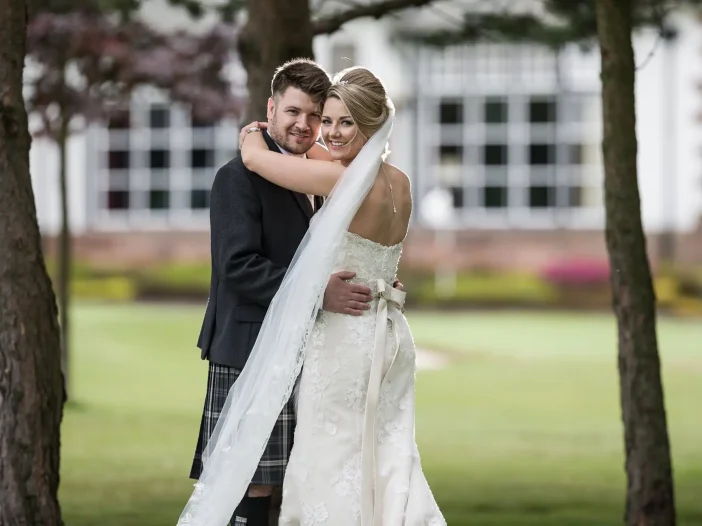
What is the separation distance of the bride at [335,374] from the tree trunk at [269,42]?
2.18 meters

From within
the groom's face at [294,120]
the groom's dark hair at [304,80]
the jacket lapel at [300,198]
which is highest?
the groom's dark hair at [304,80]

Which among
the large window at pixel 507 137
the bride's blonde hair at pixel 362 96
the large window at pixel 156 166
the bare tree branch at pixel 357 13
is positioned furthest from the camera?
the large window at pixel 156 166

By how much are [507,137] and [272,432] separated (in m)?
27.7

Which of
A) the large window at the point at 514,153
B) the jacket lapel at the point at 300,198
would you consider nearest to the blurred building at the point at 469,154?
the large window at the point at 514,153

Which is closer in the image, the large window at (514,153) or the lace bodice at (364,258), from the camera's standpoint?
the lace bodice at (364,258)

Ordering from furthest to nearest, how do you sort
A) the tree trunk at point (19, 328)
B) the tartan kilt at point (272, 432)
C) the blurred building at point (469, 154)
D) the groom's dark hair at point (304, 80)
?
the blurred building at point (469, 154), the tree trunk at point (19, 328), the tartan kilt at point (272, 432), the groom's dark hair at point (304, 80)

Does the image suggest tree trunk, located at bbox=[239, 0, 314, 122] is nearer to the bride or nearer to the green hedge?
the bride

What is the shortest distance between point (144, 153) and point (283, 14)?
26216mm

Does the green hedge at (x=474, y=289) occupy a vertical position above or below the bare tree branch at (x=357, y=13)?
below

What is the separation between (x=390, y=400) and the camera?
4.68m

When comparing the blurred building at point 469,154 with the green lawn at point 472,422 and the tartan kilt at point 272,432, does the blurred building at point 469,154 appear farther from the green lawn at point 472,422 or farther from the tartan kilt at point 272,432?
the tartan kilt at point 272,432

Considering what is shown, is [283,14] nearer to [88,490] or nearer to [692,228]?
[88,490]

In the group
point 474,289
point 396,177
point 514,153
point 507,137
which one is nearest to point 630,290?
point 396,177

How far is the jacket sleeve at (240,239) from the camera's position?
4.61 metres
